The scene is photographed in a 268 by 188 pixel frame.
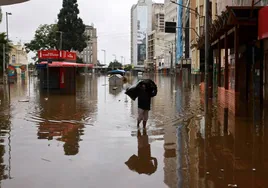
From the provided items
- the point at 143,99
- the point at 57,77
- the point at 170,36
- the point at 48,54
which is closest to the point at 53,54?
the point at 48,54

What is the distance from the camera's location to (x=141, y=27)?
615 feet

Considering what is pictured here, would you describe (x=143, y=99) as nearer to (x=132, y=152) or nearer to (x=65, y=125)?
(x=65, y=125)

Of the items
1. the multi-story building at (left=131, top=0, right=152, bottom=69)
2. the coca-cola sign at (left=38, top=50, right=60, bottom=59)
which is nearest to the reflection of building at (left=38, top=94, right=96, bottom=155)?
the coca-cola sign at (left=38, top=50, right=60, bottom=59)

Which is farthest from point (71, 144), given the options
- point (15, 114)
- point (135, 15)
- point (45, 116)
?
point (135, 15)

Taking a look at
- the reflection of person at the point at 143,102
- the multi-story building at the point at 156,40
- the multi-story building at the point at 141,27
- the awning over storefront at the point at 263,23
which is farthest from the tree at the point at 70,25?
the multi-story building at the point at 141,27

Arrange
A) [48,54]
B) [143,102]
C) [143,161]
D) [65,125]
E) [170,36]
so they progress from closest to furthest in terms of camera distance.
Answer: [143,161] → [143,102] → [65,125] → [48,54] → [170,36]

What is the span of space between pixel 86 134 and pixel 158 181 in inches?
187

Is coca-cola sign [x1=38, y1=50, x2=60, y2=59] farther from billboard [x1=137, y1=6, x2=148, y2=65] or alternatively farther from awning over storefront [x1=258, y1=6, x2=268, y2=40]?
billboard [x1=137, y1=6, x2=148, y2=65]

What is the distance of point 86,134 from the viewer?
10.6 m

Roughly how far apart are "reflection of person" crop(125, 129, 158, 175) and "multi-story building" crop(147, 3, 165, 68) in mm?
134050

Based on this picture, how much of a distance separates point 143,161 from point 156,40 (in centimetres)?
15005

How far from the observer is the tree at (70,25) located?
6423 centimetres

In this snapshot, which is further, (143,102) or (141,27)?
(141,27)

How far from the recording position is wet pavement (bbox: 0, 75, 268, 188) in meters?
6.20
